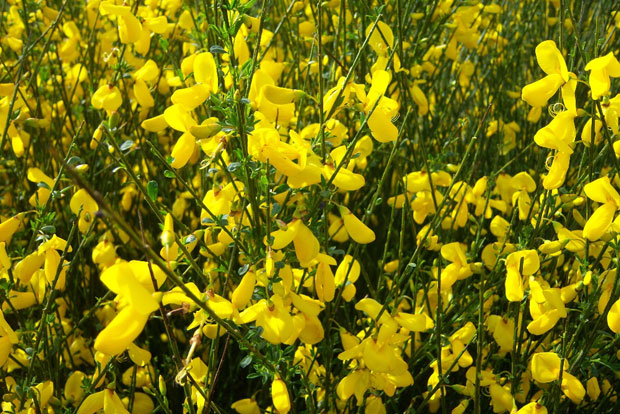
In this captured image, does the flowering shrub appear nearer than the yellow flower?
Yes

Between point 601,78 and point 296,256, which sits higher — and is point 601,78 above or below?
above

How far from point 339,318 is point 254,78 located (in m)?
1.06

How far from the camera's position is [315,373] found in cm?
155

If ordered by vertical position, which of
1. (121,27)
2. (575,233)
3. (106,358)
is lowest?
(106,358)

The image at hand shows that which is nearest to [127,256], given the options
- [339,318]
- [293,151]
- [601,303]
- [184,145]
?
[339,318]

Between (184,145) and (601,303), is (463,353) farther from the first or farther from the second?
(184,145)

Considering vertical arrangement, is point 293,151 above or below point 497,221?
above

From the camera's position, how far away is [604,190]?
1263 millimetres

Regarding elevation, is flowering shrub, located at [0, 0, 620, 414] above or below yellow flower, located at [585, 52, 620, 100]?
below

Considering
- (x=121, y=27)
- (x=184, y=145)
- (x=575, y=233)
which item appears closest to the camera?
(x=184, y=145)

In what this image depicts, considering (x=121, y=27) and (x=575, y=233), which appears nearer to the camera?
(x=575, y=233)

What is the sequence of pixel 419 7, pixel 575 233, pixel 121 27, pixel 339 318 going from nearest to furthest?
pixel 575 233
pixel 121 27
pixel 339 318
pixel 419 7

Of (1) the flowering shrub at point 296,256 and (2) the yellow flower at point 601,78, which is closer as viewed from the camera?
(1) the flowering shrub at point 296,256

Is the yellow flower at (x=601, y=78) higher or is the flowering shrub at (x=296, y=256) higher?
the yellow flower at (x=601, y=78)
